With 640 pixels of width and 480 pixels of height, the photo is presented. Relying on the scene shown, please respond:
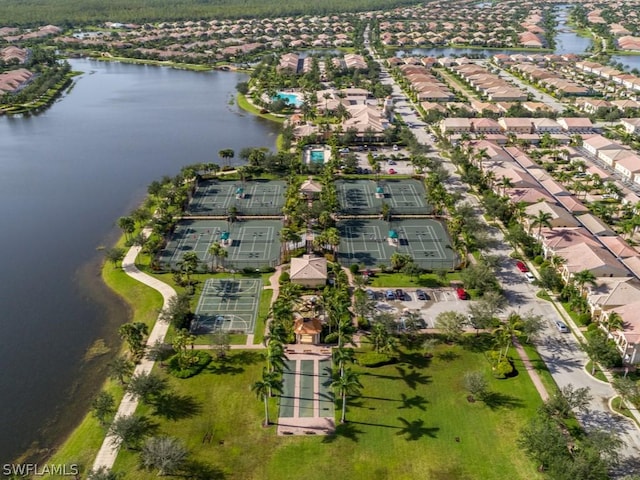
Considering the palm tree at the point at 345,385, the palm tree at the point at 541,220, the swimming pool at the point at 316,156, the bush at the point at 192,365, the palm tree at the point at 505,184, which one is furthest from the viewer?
the swimming pool at the point at 316,156

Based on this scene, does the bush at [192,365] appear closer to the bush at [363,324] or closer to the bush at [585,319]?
the bush at [363,324]

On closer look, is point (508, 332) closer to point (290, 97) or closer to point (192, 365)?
point (192, 365)

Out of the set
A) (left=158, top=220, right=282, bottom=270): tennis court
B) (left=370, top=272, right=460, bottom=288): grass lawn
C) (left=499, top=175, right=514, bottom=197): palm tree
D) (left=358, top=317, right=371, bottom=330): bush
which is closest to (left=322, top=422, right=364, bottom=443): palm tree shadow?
(left=358, top=317, right=371, bottom=330): bush

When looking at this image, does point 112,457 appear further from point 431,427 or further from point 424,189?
point 424,189

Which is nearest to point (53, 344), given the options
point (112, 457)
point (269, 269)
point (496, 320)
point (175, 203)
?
point (112, 457)

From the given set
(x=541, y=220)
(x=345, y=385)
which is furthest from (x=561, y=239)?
(x=345, y=385)

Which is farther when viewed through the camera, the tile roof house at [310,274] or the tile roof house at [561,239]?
the tile roof house at [561,239]

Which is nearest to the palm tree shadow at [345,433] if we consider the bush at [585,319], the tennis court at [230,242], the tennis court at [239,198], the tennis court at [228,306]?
the tennis court at [228,306]
